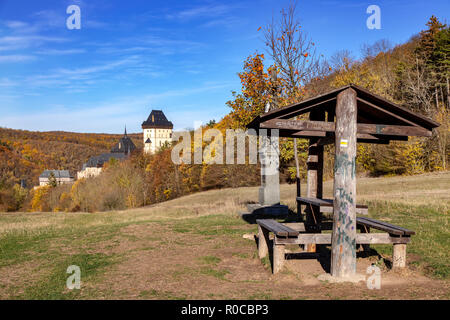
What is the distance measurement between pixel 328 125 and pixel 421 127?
1.77m

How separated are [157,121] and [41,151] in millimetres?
52030

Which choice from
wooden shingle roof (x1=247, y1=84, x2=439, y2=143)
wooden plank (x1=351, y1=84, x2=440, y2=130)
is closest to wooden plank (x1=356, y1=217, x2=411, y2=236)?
wooden shingle roof (x1=247, y1=84, x2=439, y2=143)

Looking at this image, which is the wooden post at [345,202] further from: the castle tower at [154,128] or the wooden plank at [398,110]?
the castle tower at [154,128]

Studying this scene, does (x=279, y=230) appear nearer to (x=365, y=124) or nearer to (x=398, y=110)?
(x=365, y=124)

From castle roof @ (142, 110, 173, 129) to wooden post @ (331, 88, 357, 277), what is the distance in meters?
166

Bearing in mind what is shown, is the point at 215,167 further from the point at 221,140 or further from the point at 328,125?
the point at 328,125

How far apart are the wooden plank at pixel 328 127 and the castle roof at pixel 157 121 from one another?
542ft

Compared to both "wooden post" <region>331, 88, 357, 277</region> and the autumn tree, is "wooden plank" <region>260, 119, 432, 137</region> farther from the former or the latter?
the autumn tree

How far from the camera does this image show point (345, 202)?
5887 millimetres

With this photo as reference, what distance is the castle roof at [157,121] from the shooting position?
168 meters

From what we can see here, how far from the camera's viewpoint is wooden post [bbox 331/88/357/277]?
19.2 feet

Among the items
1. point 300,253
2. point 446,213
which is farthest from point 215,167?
point 300,253

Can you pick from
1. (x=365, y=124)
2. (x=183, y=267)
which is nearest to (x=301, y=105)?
(x=365, y=124)
